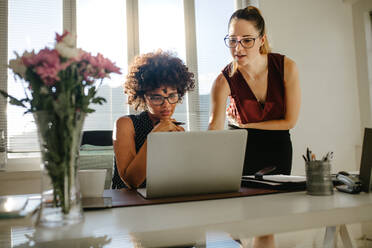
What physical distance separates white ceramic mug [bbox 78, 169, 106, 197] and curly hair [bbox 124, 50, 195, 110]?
0.66 metres

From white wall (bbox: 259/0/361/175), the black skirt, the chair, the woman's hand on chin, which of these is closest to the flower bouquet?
the woman's hand on chin

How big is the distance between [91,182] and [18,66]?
1.37ft

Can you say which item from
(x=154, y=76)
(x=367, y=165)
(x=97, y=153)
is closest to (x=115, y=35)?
(x=97, y=153)

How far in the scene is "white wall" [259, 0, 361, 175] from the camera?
12.1ft

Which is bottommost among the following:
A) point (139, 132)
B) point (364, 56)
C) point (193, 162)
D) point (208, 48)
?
point (193, 162)

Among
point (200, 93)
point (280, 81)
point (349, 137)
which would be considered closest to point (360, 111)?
point (349, 137)

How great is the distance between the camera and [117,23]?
3.47 m

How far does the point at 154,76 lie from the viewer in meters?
1.59

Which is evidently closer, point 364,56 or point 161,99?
point 161,99

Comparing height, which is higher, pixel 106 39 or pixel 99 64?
pixel 106 39

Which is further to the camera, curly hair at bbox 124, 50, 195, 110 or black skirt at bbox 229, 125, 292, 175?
black skirt at bbox 229, 125, 292, 175

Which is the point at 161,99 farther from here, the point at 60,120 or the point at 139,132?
the point at 60,120

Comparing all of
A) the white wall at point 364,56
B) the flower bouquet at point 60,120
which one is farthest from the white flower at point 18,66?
the white wall at point 364,56

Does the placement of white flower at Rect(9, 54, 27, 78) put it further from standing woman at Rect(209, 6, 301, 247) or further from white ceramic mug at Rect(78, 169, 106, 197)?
standing woman at Rect(209, 6, 301, 247)
